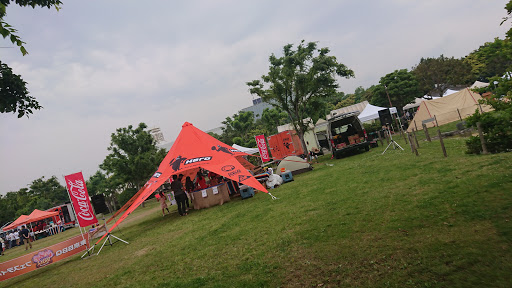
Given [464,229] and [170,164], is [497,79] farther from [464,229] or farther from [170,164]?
[170,164]

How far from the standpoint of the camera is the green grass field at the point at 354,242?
310 cm

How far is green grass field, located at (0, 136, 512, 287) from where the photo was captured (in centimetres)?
310

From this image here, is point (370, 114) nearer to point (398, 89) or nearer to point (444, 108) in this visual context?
point (444, 108)

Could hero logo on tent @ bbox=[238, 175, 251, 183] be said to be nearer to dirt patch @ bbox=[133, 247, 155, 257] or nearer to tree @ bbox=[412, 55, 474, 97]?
dirt patch @ bbox=[133, 247, 155, 257]

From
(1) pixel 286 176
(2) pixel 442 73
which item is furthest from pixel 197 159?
(2) pixel 442 73

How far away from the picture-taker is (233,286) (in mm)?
3666

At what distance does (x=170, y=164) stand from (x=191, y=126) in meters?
2.63

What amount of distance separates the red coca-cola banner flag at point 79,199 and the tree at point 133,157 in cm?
1938

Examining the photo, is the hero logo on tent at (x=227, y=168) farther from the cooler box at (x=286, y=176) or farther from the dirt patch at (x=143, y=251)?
the dirt patch at (x=143, y=251)

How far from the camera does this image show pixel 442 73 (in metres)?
39.6

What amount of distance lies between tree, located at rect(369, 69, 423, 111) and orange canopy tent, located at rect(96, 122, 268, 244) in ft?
106

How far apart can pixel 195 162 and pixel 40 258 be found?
5632mm

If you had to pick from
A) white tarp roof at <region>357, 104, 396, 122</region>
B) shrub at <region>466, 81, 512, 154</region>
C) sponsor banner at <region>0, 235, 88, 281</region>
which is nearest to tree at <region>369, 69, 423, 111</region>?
white tarp roof at <region>357, 104, 396, 122</region>

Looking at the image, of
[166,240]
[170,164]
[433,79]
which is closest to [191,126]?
[170,164]
